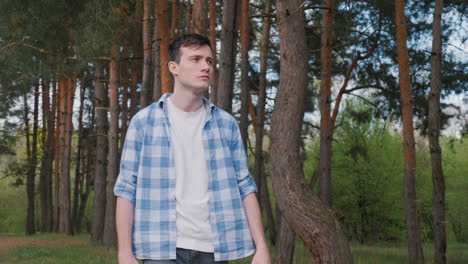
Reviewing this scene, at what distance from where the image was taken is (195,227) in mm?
2688

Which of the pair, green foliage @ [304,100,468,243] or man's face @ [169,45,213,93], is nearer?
man's face @ [169,45,213,93]

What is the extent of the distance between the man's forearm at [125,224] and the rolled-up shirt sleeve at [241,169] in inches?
22.4

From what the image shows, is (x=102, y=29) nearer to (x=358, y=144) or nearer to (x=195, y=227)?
(x=195, y=227)

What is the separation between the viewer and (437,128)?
449 inches

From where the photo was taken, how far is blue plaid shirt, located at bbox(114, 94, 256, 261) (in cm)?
270

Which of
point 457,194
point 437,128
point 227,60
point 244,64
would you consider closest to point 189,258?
point 227,60

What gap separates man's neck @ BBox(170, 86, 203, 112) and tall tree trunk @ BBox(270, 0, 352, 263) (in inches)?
133

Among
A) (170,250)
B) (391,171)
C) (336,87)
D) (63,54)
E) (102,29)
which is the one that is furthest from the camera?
(391,171)

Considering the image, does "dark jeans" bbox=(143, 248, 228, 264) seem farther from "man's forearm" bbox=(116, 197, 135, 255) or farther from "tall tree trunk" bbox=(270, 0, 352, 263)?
"tall tree trunk" bbox=(270, 0, 352, 263)

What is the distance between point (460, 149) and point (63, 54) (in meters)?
35.0

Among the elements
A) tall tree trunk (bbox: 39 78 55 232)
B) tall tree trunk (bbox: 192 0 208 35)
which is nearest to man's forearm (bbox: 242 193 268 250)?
tall tree trunk (bbox: 192 0 208 35)

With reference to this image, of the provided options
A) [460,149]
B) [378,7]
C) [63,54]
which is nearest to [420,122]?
[378,7]

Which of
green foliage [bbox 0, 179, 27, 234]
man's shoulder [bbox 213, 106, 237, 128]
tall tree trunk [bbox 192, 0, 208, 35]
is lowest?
green foliage [bbox 0, 179, 27, 234]

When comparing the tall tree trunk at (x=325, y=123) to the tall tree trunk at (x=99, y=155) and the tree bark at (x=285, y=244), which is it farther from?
the tall tree trunk at (x=99, y=155)
